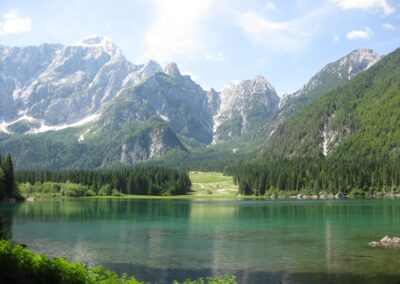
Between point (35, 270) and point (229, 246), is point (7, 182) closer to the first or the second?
point (229, 246)

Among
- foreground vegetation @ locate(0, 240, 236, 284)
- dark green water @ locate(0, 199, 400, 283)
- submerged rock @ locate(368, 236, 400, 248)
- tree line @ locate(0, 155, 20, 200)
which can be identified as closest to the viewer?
foreground vegetation @ locate(0, 240, 236, 284)

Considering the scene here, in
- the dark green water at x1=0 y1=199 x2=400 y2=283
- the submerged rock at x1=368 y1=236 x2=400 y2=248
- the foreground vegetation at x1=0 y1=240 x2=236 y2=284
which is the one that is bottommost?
the dark green water at x1=0 y1=199 x2=400 y2=283

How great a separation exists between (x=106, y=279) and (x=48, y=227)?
79.8m

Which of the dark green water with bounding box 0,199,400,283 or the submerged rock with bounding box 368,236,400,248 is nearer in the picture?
the dark green water with bounding box 0,199,400,283

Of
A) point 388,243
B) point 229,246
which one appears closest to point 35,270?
point 229,246

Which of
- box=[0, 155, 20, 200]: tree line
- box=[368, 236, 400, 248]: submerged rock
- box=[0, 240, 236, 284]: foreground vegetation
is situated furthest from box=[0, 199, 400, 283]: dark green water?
box=[0, 155, 20, 200]: tree line

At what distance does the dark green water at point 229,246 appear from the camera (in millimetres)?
52250

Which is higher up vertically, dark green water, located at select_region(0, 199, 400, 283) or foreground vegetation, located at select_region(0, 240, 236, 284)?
foreground vegetation, located at select_region(0, 240, 236, 284)

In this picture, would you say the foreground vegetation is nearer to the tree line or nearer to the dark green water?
the dark green water

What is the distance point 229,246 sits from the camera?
72375mm

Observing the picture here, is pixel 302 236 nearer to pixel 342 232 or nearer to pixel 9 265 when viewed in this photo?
pixel 342 232

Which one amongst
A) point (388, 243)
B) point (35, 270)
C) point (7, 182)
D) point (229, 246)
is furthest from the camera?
point (7, 182)

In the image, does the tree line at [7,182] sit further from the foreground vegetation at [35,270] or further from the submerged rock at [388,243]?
the foreground vegetation at [35,270]

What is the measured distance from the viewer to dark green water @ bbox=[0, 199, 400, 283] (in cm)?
5225
